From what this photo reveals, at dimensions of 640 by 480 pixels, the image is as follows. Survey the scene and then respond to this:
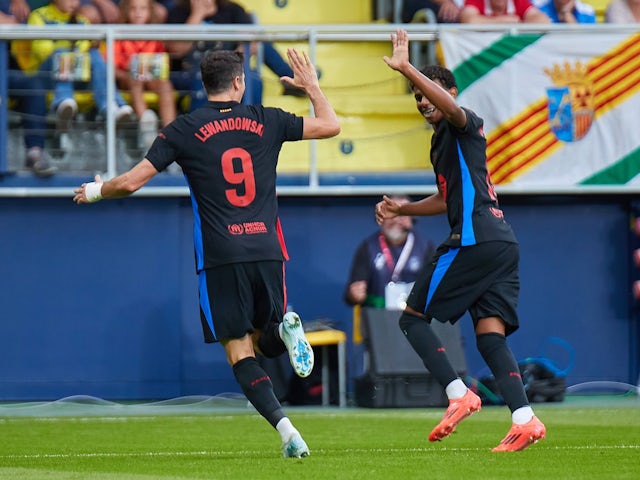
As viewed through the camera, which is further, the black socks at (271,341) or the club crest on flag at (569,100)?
the club crest on flag at (569,100)

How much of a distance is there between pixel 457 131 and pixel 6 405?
7.19 meters

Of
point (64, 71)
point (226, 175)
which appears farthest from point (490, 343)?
point (64, 71)

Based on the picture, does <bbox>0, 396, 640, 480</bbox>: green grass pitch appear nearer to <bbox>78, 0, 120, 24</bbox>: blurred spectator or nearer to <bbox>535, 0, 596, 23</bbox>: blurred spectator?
<bbox>78, 0, 120, 24</bbox>: blurred spectator

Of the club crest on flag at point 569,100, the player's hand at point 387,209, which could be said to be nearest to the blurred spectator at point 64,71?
the club crest on flag at point 569,100

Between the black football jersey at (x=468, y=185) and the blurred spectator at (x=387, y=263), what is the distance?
529 cm

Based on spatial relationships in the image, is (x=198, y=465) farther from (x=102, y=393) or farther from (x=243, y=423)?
(x=102, y=393)

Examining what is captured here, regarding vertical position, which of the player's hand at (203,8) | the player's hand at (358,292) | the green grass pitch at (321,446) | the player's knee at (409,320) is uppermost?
the player's hand at (203,8)

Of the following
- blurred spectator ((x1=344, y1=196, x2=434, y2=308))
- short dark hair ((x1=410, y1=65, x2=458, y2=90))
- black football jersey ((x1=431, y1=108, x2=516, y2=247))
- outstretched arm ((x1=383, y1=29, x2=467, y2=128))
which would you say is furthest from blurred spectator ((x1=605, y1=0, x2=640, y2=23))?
outstretched arm ((x1=383, y1=29, x2=467, y2=128))

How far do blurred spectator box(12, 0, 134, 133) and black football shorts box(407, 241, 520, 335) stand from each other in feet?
21.0

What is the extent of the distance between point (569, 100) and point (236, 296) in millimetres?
7315

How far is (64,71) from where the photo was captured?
43.8ft

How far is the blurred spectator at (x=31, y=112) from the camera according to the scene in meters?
13.4

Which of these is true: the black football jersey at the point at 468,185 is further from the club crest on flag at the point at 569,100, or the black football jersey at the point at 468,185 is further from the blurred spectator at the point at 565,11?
the blurred spectator at the point at 565,11

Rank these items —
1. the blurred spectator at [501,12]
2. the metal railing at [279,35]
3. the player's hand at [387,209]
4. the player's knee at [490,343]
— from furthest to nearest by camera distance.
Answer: the blurred spectator at [501,12] → the metal railing at [279,35] → the player's hand at [387,209] → the player's knee at [490,343]
